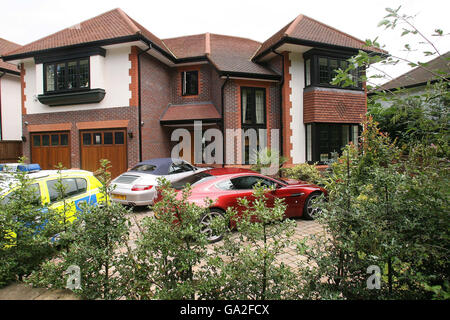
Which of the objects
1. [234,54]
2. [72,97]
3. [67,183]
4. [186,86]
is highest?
[234,54]

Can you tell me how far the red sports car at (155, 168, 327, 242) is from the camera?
509 centimetres

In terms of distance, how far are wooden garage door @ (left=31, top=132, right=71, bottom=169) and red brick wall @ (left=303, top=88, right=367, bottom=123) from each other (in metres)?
11.9

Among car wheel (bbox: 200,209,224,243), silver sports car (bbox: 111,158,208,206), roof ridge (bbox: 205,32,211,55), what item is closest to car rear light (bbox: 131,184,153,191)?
silver sports car (bbox: 111,158,208,206)

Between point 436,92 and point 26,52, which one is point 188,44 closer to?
point 26,52

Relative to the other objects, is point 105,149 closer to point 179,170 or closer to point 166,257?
point 179,170

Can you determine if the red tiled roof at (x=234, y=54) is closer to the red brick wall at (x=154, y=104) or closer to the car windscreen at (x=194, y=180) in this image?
the red brick wall at (x=154, y=104)

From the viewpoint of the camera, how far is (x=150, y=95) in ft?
38.9

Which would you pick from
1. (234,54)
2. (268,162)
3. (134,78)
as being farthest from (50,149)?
(234,54)

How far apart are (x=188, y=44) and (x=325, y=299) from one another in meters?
15.9

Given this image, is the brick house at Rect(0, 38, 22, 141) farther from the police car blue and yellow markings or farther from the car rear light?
the police car blue and yellow markings

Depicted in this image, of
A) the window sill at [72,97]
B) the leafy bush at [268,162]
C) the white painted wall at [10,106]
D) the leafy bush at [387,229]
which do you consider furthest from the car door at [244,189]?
the white painted wall at [10,106]

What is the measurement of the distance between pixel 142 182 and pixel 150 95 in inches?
245
